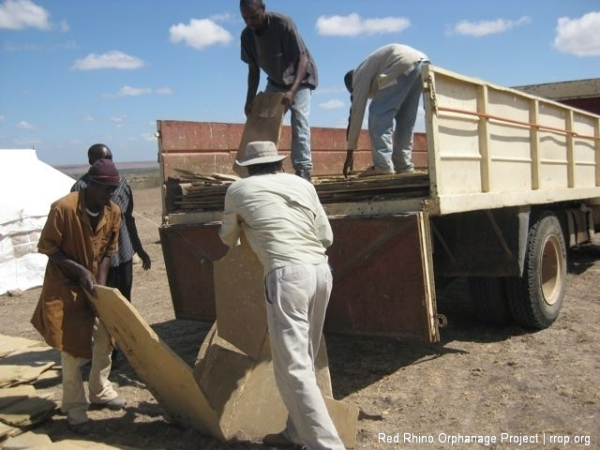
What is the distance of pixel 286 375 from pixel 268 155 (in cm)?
116

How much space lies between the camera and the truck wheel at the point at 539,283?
495 cm

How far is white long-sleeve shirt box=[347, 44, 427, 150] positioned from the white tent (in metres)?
6.33

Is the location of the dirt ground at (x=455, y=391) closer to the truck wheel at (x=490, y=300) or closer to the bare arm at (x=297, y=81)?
the truck wheel at (x=490, y=300)

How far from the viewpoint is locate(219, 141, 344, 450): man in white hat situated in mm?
2990

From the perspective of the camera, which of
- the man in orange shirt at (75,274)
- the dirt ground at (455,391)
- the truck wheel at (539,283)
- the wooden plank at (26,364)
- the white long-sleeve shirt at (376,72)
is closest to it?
the dirt ground at (455,391)

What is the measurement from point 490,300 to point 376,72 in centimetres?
211

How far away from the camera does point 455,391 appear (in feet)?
13.5

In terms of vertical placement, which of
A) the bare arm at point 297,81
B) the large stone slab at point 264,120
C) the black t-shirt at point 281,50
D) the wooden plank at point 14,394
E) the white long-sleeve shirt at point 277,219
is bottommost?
the wooden plank at point 14,394

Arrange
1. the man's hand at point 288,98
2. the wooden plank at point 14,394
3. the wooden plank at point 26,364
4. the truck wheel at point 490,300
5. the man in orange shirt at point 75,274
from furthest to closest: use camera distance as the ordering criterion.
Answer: the truck wheel at point 490,300, the man's hand at point 288,98, the wooden plank at point 26,364, the wooden plank at point 14,394, the man in orange shirt at point 75,274

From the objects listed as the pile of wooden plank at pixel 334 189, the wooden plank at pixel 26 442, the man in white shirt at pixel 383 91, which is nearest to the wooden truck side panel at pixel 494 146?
the pile of wooden plank at pixel 334 189

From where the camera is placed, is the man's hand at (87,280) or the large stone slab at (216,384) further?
the man's hand at (87,280)

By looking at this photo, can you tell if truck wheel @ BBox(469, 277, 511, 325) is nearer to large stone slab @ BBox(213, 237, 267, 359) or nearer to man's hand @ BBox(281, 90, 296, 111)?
man's hand @ BBox(281, 90, 296, 111)

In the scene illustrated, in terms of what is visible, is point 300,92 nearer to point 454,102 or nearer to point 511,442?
point 454,102

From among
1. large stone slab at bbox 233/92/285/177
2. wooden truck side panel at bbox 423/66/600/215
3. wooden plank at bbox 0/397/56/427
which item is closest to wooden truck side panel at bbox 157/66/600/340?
wooden truck side panel at bbox 423/66/600/215
